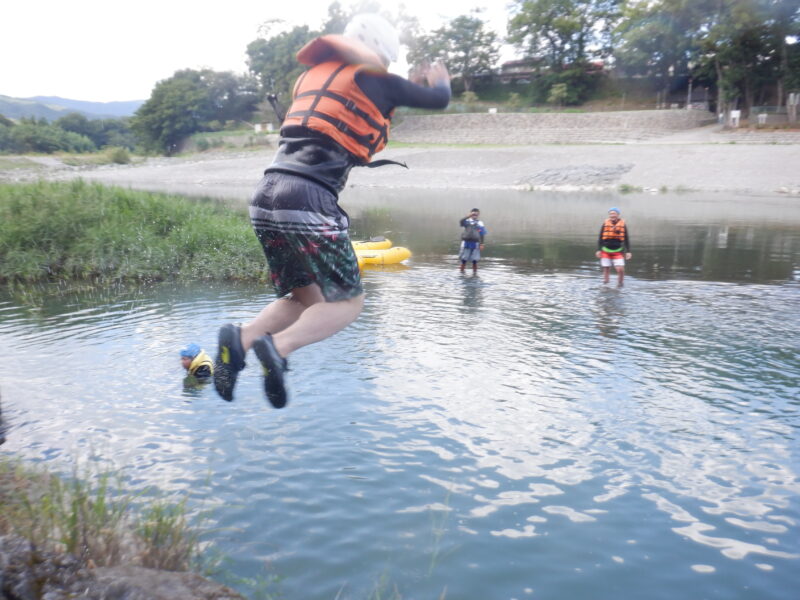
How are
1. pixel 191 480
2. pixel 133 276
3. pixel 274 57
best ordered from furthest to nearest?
pixel 274 57
pixel 133 276
pixel 191 480

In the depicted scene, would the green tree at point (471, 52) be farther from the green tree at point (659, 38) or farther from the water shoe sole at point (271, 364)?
the water shoe sole at point (271, 364)

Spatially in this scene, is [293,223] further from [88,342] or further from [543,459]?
[88,342]

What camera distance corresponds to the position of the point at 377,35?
4055 millimetres

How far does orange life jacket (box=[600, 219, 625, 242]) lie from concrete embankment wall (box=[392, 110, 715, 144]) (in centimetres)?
4427

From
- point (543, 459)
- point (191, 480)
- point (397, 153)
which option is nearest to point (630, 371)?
point (543, 459)

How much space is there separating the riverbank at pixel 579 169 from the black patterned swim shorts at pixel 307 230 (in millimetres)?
36975

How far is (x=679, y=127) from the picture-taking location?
196 feet

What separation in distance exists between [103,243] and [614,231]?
471 inches

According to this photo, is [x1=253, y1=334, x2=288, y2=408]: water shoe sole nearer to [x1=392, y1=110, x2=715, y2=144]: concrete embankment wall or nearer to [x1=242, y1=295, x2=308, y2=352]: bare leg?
[x1=242, y1=295, x2=308, y2=352]: bare leg

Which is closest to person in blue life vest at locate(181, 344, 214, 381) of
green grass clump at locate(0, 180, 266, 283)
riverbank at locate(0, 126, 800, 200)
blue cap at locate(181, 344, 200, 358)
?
blue cap at locate(181, 344, 200, 358)

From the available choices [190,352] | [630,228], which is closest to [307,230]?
[190,352]

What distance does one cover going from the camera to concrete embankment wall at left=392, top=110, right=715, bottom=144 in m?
59.3

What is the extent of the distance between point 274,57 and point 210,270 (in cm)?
8480

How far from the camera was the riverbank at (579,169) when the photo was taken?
40.4m
